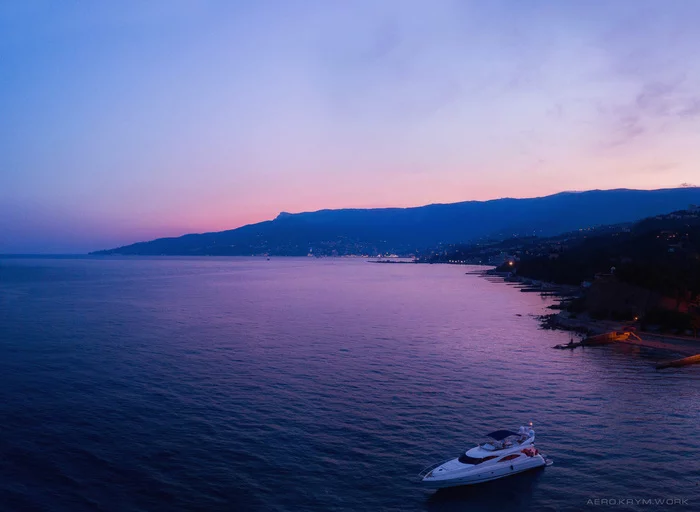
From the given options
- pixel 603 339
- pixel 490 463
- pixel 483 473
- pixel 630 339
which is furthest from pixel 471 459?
pixel 630 339

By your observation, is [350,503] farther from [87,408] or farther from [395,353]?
[395,353]

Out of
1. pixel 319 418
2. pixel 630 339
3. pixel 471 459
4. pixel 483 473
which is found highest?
pixel 471 459

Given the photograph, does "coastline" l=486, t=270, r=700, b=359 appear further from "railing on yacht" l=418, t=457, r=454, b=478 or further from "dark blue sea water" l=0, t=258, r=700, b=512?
"railing on yacht" l=418, t=457, r=454, b=478

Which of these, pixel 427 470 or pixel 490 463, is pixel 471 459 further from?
pixel 427 470

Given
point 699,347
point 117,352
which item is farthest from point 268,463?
point 699,347

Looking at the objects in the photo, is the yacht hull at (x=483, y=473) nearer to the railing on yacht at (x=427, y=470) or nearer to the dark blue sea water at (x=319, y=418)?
the dark blue sea water at (x=319, y=418)

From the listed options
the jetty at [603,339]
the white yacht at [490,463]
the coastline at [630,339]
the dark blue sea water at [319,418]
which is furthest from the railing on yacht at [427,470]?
the coastline at [630,339]
